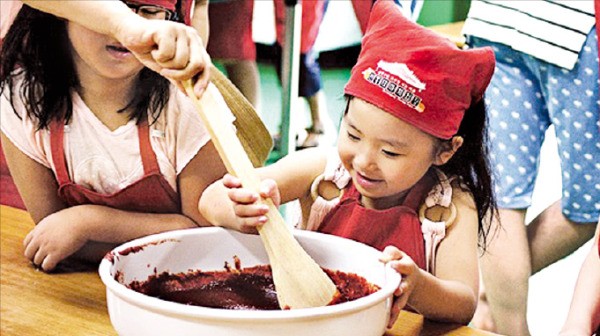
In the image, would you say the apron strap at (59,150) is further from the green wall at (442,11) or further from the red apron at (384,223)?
the green wall at (442,11)

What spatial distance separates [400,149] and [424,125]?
47 millimetres

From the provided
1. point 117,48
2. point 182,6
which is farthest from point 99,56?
point 182,6

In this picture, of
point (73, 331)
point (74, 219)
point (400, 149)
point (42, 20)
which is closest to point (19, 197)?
point (74, 219)

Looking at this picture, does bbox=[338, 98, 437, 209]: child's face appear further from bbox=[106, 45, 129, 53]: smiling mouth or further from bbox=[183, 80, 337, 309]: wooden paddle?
bbox=[106, 45, 129, 53]: smiling mouth

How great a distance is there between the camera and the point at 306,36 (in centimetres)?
130

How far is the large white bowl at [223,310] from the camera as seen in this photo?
87 cm

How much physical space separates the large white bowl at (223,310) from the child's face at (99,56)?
334mm

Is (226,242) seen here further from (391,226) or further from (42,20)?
(42,20)

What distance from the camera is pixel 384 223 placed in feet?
4.03

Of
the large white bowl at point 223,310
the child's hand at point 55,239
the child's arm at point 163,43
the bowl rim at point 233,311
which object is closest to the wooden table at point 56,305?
the child's hand at point 55,239

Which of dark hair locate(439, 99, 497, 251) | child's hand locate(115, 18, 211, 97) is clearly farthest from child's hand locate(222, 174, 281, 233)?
dark hair locate(439, 99, 497, 251)

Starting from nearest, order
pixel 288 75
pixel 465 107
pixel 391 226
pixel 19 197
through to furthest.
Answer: pixel 465 107
pixel 391 226
pixel 288 75
pixel 19 197

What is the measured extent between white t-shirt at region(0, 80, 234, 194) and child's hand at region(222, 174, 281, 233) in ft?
0.90

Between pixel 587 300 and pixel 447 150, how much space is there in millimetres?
240
